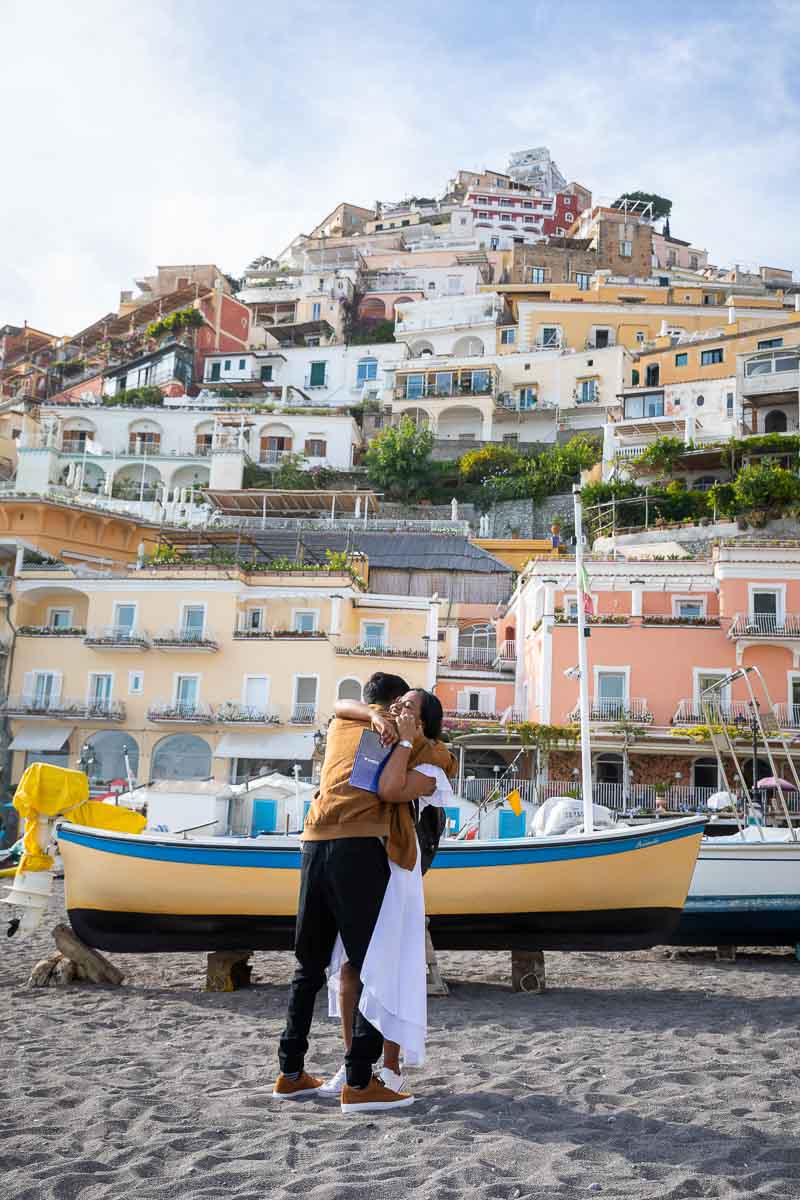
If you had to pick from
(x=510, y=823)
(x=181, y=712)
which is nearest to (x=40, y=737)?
(x=181, y=712)

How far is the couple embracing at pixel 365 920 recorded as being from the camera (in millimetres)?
4836

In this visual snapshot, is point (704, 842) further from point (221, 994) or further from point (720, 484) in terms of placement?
point (720, 484)

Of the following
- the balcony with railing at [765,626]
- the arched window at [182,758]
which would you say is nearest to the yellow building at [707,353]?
the balcony with railing at [765,626]

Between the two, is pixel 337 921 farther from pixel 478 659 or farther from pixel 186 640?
pixel 478 659

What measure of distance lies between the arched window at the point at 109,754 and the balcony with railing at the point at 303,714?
4.95m

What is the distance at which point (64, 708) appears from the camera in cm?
3203

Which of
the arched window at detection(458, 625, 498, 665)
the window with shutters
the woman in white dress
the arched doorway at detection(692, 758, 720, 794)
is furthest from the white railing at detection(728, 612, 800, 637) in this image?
the window with shutters

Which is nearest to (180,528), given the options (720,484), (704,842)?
Result: (720,484)

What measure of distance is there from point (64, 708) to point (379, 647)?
32.1 ft

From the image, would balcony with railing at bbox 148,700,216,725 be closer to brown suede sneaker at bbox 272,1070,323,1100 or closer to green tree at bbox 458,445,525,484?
green tree at bbox 458,445,525,484

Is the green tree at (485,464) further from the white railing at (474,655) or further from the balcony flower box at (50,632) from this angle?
the balcony flower box at (50,632)

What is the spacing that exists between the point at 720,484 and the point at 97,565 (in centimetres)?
2338

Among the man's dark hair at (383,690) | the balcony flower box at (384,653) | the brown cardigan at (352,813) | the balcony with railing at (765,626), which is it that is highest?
the balcony with railing at (765,626)

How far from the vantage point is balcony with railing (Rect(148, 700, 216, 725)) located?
3108cm
